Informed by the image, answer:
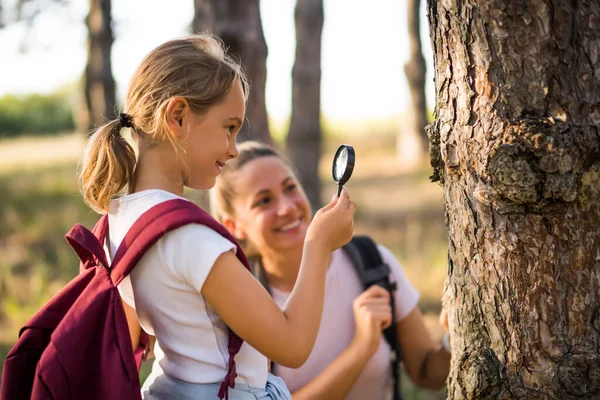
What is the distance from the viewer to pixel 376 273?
10.6 feet

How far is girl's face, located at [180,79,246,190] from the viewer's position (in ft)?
6.85

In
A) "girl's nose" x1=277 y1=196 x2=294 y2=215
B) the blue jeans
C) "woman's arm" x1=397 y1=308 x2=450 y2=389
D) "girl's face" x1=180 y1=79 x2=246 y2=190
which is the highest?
"girl's face" x1=180 y1=79 x2=246 y2=190

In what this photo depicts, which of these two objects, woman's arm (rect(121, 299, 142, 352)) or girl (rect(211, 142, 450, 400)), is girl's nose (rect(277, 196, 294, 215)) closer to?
girl (rect(211, 142, 450, 400))

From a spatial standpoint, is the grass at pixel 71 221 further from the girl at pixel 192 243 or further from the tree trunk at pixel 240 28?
the girl at pixel 192 243

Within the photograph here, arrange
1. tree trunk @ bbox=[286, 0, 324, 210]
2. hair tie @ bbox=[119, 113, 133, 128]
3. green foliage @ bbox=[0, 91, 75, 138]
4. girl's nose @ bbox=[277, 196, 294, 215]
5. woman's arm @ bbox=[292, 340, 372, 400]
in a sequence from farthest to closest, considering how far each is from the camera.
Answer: green foliage @ bbox=[0, 91, 75, 138]
tree trunk @ bbox=[286, 0, 324, 210]
girl's nose @ bbox=[277, 196, 294, 215]
woman's arm @ bbox=[292, 340, 372, 400]
hair tie @ bbox=[119, 113, 133, 128]

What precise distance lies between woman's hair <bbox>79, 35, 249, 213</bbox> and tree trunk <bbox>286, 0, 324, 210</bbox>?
18.0 ft

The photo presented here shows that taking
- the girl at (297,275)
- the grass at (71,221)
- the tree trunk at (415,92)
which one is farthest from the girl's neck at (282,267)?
the tree trunk at (415,92)

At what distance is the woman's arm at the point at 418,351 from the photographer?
3234 millimetres

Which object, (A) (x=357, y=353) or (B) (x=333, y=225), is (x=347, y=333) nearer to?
(A) (x=357, y=353)

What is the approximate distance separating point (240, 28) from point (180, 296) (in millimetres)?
2954

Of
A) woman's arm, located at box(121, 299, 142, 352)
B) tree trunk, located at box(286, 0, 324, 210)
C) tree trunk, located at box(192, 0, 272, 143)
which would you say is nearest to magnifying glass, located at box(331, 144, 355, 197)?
woman's arm, located at box(121, 299, 142, 352)

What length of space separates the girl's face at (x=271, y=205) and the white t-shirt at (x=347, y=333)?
0.77 feet

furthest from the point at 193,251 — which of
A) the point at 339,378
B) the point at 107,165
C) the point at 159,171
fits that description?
the point at 339,378

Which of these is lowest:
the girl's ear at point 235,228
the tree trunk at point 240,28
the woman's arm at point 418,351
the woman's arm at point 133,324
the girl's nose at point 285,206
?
the woman's arm at point 418,351
